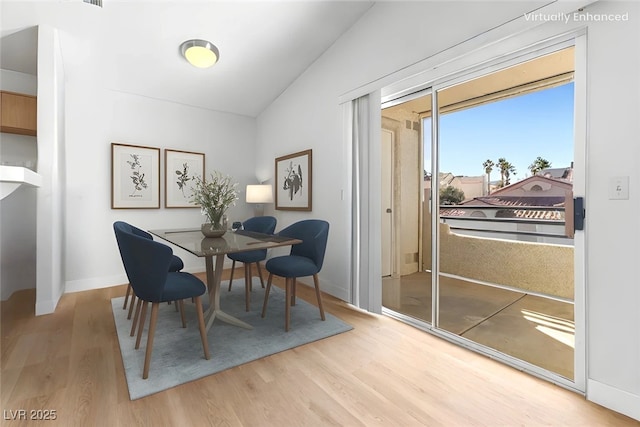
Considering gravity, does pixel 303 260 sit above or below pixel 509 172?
below

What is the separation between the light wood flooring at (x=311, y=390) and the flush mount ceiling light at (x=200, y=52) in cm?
268

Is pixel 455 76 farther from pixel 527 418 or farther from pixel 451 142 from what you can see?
pixel 527 418

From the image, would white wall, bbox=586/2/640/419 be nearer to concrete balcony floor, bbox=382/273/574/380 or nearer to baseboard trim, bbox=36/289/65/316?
concrete balcony floor, bbox=382/273/574/380

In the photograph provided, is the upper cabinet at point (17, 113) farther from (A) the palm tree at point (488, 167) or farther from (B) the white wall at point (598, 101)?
(A) the palm tree at point (488, 167)

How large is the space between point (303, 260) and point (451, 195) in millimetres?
2195

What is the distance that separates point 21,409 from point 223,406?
1.06m

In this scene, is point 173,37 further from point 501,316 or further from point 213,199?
point 501,316

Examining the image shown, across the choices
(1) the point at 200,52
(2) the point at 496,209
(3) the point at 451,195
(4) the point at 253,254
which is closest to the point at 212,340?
(4) the point at 253,254

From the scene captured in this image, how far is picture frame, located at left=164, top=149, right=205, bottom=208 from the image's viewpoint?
13.5 feet

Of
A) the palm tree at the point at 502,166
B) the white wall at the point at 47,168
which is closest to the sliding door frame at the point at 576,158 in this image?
the palm tree at the point at 502,166

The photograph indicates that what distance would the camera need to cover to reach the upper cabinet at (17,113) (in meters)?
2.95

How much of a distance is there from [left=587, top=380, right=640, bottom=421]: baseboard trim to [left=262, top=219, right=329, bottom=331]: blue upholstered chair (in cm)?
187

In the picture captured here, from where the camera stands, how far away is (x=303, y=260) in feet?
9.07

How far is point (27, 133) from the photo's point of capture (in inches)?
127
